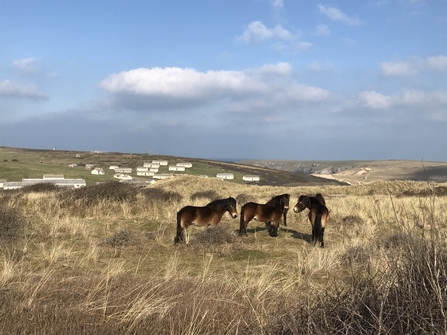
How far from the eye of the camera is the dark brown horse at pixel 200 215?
9.89 m

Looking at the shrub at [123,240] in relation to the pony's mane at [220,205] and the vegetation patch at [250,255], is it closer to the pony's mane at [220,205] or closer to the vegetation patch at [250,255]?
the pony's mane at [220,205]

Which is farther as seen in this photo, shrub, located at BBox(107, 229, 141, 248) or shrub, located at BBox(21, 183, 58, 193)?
shrub, located at BBox(21, 183, 58, 193)

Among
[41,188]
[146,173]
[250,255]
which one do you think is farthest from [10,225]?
[146,173]

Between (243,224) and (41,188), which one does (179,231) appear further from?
(41,188)

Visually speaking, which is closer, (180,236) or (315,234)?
(180,236)

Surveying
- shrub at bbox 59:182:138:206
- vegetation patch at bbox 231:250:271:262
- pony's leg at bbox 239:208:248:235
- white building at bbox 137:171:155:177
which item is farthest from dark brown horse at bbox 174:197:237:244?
white building at bbox 137:171:155:177

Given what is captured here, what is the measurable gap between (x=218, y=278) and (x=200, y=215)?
399cm

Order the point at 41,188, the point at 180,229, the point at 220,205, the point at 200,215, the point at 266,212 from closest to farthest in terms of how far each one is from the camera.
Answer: the point at 180,229 < the point at 200,215 < the point at 220,205 < the point at 266,212 < the point at 41,188

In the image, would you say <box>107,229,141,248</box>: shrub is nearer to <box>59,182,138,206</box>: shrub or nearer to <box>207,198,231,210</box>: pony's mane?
<box>207,198,231,210</box>: pony's mane

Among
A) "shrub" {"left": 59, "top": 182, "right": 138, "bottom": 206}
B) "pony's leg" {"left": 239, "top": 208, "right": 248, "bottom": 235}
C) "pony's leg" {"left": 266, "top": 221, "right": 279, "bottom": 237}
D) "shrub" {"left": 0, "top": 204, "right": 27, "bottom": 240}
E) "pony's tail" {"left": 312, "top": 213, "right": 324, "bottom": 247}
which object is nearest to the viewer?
"shrub" {"left": 0, "top": 204, "right": 27, "bottom": 240}

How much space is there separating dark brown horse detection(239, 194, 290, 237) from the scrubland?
1.55 feet

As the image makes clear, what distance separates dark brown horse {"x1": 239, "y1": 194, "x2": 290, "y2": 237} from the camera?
11156mm

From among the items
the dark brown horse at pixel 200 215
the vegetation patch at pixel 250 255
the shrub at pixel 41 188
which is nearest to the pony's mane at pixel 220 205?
the dark brown horse at pixel 200 215

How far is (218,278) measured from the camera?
20.4ft
